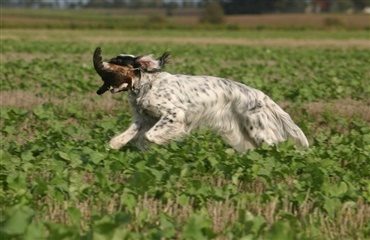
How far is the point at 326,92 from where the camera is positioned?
1284 cm

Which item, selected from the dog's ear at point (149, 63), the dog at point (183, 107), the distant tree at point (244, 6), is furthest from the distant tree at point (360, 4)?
the dog's ear at point (149, 63)

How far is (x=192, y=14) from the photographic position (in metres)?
92.8

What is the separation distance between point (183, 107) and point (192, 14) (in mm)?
86537

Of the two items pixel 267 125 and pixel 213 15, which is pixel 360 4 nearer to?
pixel 213 15

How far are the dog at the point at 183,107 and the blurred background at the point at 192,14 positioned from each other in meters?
42.3

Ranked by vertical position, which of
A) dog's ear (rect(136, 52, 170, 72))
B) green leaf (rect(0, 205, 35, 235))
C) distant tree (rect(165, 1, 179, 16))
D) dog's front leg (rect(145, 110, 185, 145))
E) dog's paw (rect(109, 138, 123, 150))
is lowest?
distant tree (rect(165, 1, 179, 16))

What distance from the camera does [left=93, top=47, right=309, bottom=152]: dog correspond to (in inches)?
277

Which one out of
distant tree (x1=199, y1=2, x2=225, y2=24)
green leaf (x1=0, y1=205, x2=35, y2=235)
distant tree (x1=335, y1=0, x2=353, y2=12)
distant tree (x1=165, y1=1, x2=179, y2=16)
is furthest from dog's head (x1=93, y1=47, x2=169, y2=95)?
distant tree (x1=335, y1=0, x2=353, y2=12)

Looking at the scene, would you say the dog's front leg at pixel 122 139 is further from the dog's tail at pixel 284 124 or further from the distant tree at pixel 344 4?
the distant tree at pixel 344 4

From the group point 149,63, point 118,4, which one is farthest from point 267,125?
point 118,4

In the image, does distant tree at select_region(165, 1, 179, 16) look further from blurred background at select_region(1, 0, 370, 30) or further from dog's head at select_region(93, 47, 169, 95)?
dog's head at select_region(93, 47, 169, 95)

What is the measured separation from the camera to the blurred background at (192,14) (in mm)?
54938

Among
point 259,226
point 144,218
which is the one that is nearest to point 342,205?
point 259,226

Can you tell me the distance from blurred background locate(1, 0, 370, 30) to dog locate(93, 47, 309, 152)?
139ft
